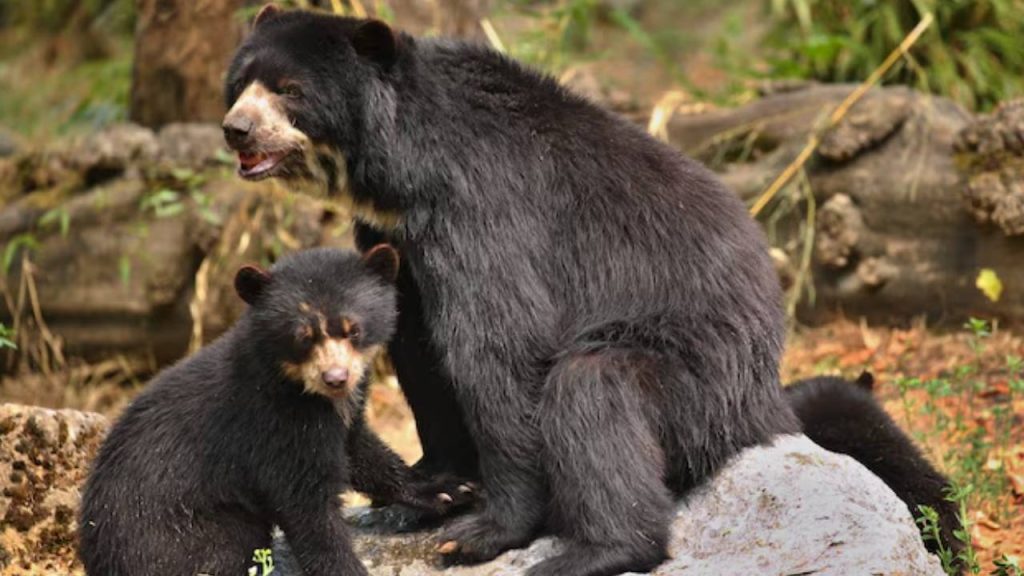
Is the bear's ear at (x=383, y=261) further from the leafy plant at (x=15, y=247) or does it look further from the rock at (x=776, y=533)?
the leafy plant at (x=15, y=247)

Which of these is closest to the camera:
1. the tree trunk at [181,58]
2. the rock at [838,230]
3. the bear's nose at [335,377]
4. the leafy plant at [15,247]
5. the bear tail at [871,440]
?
the bear's nose at [335,377]

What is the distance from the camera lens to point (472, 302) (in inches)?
231

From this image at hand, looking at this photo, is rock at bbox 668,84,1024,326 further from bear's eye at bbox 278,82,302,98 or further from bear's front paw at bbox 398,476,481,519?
bear's eye at bbox 278,82,302,98

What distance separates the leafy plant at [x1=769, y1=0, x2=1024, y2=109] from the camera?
11.6 m

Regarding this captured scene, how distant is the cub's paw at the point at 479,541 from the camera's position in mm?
5805

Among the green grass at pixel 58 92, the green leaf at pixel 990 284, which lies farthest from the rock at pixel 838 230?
the green grass at pixel 58 92

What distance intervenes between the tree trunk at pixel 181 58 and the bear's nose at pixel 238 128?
189 inches

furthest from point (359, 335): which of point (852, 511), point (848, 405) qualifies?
point (848, 405)

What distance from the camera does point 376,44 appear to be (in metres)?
6.11

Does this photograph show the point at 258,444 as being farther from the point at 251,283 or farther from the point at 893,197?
the point at 893,197

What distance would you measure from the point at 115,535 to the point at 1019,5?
349 inches

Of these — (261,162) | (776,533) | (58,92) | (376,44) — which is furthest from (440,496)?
(58,92)

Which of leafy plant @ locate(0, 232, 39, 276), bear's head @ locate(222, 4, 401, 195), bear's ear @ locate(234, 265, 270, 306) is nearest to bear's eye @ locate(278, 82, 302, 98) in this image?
bear's head @ locate(222, 4, 401, 195)

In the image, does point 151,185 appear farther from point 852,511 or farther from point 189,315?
point 852,511
